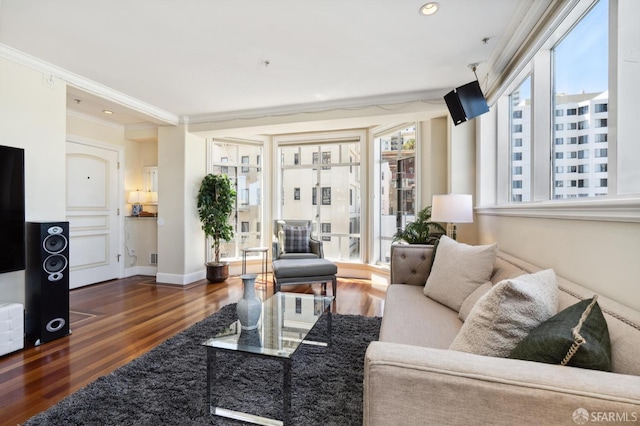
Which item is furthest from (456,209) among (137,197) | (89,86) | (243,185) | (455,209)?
(137,197)

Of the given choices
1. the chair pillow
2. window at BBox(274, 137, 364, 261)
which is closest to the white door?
window at BBox(274, 137, 364, 261)

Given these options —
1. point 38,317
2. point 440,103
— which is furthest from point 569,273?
point 38,317

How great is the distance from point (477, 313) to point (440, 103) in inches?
120

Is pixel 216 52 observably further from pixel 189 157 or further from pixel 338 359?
pixel 338 359

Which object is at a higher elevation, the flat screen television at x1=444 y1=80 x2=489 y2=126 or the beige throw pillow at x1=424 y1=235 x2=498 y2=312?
the flat screen television at x1=444 y1=80 x2=489 y2=126

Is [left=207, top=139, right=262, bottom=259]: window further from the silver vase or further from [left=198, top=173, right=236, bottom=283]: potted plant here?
the silver vase

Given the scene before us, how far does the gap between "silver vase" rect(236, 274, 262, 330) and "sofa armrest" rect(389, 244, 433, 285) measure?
1391 millimetres

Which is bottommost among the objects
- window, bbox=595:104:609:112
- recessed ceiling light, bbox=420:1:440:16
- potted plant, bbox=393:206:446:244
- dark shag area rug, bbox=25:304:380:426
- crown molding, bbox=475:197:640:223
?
dark shag area rug, bbox=25:304:380:426

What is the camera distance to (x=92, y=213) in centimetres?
443

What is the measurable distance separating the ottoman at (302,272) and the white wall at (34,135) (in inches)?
90.9

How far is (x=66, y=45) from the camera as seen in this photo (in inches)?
100

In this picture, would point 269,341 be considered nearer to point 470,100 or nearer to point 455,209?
point 455,209

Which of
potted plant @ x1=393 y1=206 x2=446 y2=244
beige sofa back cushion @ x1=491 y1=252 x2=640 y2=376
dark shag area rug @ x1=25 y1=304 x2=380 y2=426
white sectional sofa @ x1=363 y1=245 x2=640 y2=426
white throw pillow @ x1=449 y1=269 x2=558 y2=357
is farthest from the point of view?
potted plant @ x1=393 y1=206 x2=446 y2=244

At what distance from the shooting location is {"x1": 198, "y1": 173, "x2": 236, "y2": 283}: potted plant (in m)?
4.57
